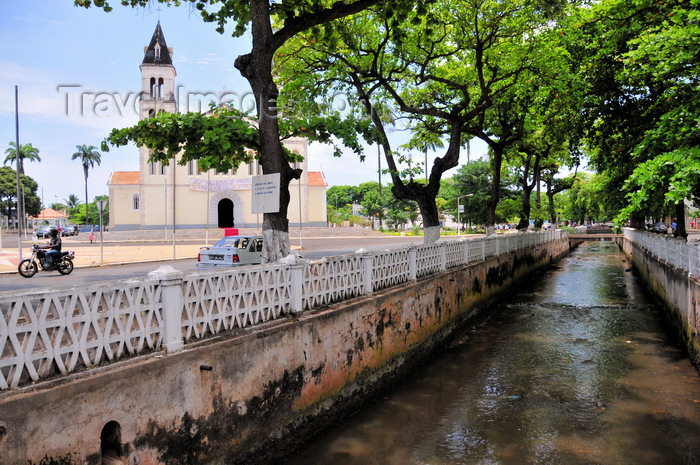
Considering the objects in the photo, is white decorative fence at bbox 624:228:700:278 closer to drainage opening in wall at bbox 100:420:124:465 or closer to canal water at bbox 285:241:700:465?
canal water at bbox 285:241:700:465

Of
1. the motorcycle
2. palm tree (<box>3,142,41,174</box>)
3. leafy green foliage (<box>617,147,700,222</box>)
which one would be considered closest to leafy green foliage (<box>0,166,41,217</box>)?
palm tree (<box>3,142,41,174</box>)

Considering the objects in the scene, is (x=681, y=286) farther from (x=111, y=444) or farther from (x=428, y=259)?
(x=111, y=444)

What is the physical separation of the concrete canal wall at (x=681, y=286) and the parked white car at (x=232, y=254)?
33.6 feet

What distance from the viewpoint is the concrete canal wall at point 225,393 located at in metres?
3.38

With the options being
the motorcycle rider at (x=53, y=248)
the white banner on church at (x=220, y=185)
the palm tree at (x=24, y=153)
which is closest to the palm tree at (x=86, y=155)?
the palm tree at (x=24, y=153)

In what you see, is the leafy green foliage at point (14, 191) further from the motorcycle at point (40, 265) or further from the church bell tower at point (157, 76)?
the motorcycle at point (40, 265)

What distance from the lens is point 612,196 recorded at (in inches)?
849

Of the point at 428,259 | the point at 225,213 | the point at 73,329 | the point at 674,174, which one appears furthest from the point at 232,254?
the point at 225,213

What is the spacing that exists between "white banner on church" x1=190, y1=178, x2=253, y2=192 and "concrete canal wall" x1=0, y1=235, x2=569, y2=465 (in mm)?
40495

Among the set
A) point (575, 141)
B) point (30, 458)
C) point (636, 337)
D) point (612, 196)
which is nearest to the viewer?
point (30, 458)

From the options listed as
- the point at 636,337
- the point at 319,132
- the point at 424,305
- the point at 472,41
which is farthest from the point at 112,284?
the point at 472,41

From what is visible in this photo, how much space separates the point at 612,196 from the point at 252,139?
64.0 feet

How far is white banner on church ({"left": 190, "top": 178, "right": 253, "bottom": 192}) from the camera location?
4694 cm

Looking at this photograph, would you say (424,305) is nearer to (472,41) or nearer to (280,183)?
(280,183)
